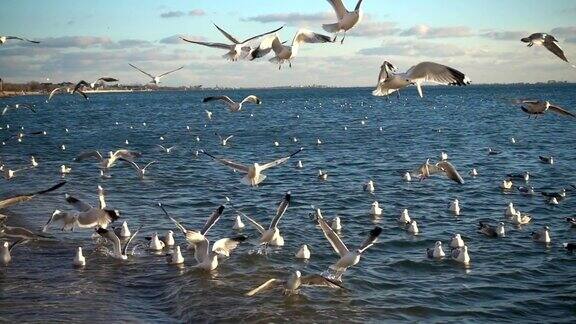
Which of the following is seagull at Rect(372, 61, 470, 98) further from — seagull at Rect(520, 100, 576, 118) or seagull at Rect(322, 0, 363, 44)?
seagull at Rect(520, 100, 576, 118)

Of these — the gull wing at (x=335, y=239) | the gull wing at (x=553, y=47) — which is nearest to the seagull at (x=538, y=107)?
the gull wing at (x=553, y=47)

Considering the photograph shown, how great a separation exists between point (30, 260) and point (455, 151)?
25.3m

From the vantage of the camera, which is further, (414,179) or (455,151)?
(455,151)

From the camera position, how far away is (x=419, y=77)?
1078 centimetres

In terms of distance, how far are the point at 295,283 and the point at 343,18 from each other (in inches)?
195

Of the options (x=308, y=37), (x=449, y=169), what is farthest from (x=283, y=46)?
(x=449, y=169)

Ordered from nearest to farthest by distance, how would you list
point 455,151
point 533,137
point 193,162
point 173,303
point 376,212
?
1. point 173,303
2. point 376,212
3. point 193,162
4. point 455,151
5. point 533,137

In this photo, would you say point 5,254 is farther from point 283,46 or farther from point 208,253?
point 283,46

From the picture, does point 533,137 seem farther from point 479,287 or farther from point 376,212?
point 479,287

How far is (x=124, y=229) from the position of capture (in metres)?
14.2

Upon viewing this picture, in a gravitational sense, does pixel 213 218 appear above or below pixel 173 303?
above

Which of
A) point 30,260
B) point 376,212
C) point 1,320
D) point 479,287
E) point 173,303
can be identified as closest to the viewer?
point 1,320

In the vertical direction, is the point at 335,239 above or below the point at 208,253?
above

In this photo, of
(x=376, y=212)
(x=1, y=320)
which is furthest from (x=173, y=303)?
(x=376, y=212)
